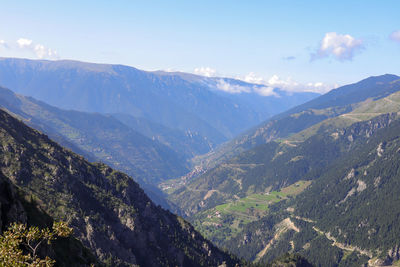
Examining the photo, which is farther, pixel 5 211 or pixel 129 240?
pixel 129 240

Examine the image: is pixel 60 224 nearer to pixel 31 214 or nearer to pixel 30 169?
pixel 31 214

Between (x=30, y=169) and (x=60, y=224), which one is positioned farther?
(x=30, y=169)

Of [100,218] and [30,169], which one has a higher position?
[30,169]

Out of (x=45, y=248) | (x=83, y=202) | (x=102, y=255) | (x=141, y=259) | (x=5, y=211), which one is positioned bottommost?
(x=141, y=259)

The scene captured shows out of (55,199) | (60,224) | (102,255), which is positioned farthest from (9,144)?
(60,224)

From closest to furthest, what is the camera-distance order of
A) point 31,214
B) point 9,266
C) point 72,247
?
point 9,266 < point 31,214 < point 72,247

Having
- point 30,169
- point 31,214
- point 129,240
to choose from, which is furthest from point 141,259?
point 31,214

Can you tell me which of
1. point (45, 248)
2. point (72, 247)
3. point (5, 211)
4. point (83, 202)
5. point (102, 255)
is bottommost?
point (102, 255)

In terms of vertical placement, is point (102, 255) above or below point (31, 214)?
below

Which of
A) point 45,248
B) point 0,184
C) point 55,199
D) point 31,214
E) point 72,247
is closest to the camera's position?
point 45,248

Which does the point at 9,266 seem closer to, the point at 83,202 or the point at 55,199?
the point at 55,199
